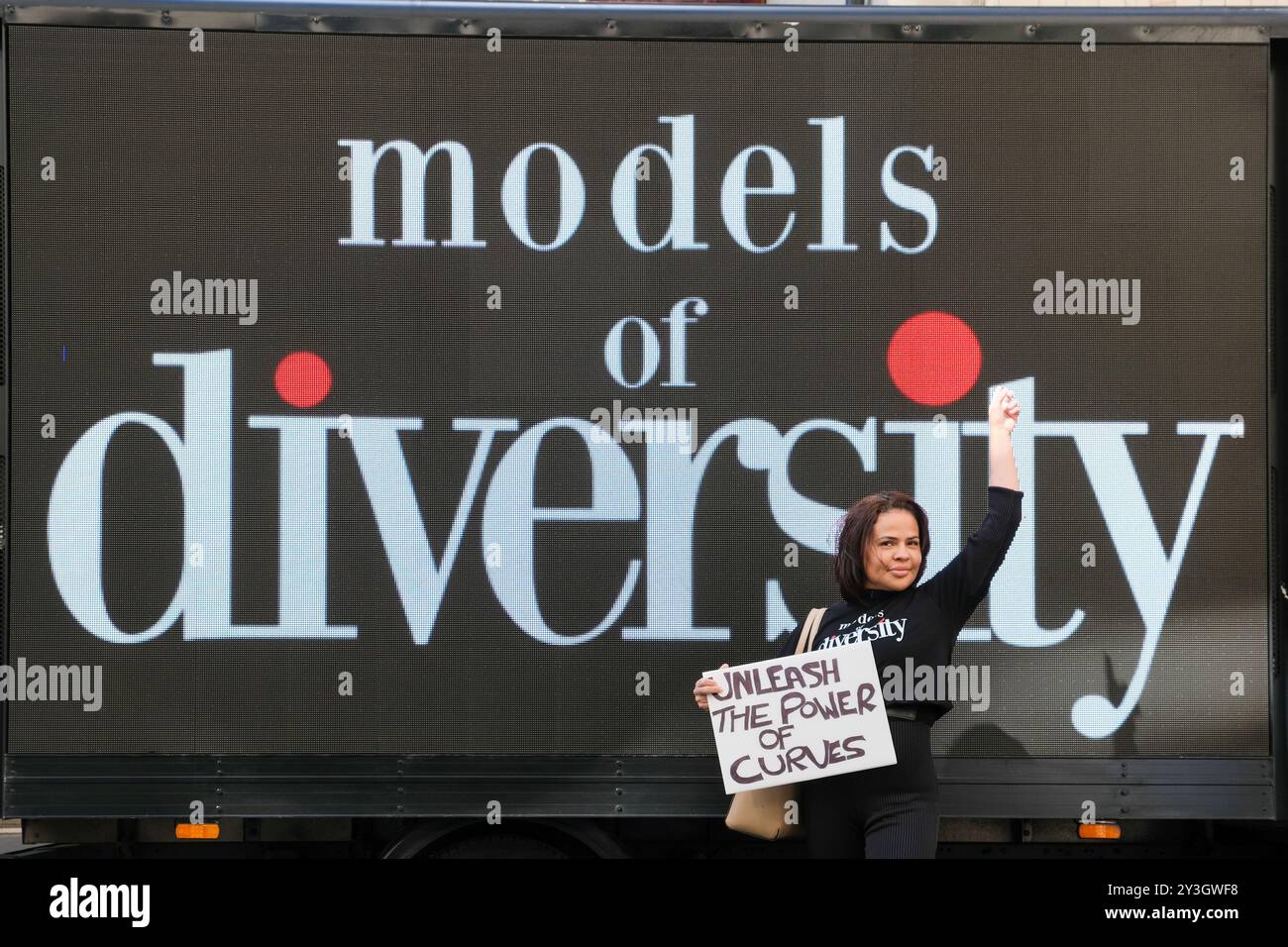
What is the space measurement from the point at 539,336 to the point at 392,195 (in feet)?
2.22

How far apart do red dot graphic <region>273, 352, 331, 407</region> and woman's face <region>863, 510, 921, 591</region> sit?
6.03 feet

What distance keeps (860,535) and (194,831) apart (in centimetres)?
239

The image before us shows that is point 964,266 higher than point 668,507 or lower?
higher

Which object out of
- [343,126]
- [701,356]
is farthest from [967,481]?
[343,126]

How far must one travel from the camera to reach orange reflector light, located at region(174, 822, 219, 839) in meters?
4.05

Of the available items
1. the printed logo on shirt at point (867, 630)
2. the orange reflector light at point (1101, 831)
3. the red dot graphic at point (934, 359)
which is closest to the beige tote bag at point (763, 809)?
the printed logo on shirt at point (867, 630)

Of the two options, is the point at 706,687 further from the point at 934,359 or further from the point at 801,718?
the point at 934,359

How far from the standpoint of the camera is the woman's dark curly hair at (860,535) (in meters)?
3.43

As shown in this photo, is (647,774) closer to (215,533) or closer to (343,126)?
(215,533)

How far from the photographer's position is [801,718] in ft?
11.3

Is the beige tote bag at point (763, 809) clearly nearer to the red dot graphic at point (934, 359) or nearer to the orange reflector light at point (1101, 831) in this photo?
the red dot graphic at point (934, 359)

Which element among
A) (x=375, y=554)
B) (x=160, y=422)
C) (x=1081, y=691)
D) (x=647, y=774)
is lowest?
(x=647, y=774)

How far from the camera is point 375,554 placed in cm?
401

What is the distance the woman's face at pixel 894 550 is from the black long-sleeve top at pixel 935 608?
47 millimetres
